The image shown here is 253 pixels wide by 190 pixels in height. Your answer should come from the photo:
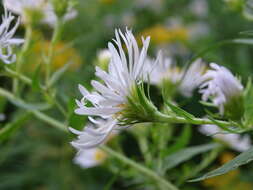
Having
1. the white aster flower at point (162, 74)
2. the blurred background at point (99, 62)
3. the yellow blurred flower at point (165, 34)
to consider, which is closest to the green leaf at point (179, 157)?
the blurred background at point (99, 62)

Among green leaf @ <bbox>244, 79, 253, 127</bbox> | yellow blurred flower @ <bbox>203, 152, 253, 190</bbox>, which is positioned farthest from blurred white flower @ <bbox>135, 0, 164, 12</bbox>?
green leaf @ <bbox>244, 79, 253, 127</bbox>

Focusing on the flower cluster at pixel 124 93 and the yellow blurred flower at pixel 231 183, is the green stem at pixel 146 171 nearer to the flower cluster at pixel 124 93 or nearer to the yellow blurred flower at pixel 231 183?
the flower cluster at pixel 124 93

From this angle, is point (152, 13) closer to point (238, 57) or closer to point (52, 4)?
point (238, 57)

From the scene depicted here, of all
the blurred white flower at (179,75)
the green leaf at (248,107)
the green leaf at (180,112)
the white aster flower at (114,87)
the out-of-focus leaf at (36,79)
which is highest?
the white aster flower at (114,87)

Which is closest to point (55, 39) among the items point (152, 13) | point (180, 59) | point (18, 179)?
point (18, 179)

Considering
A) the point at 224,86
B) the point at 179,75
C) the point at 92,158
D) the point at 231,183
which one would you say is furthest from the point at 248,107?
the point at 231,183

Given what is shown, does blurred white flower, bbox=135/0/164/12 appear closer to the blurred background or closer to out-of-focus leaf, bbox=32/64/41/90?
the blurred background
